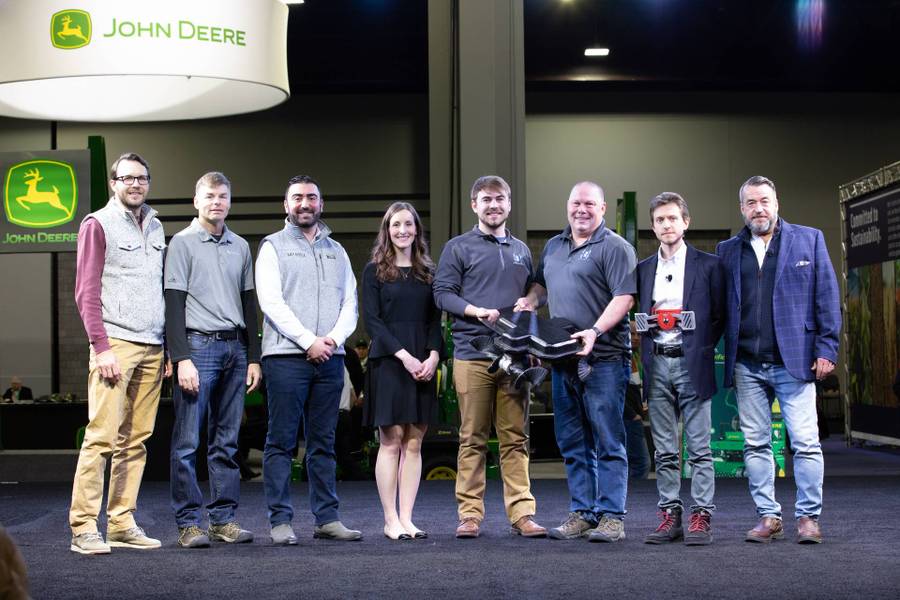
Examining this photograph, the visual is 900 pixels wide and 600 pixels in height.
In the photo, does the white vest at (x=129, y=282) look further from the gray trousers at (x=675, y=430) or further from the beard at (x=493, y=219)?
the gray trousers at (x=675, y=430)

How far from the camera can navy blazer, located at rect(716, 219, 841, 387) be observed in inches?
191

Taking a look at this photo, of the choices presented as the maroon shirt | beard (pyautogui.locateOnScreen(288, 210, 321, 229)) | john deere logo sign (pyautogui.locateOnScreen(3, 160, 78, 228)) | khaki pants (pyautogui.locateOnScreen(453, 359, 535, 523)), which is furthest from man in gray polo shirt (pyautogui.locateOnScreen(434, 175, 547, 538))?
john deere logo sign (pyautogui.locateOnScreen(3, 160, 78, 228))

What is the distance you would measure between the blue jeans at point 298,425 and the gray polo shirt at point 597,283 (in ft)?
3.48

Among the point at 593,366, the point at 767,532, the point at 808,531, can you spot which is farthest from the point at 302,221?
the point at 808,531

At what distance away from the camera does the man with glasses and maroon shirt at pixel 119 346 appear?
4715 mm

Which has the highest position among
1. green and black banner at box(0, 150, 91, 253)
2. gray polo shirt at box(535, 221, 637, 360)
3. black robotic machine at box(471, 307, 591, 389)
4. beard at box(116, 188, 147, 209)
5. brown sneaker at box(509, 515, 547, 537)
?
green and black banner at box(0, 150, 91, 253)

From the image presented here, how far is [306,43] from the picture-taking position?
1680cm

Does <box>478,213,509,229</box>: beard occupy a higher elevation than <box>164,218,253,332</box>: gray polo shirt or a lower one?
higher

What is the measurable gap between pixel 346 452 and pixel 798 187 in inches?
466

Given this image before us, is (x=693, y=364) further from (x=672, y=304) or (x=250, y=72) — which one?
(x=250, y=72)

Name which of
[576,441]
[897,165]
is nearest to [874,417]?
[897,165]

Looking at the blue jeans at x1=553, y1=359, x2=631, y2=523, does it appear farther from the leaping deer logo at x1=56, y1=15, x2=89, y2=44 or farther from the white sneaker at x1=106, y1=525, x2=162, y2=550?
the leaping deer logo at x1=56, y1=15, x2=89, y2=44

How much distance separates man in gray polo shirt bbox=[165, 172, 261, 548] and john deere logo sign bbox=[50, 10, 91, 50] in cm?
110

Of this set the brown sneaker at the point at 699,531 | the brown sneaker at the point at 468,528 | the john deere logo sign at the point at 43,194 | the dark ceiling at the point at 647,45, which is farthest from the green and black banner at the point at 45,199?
the brown sneaker at the point at 699,531
